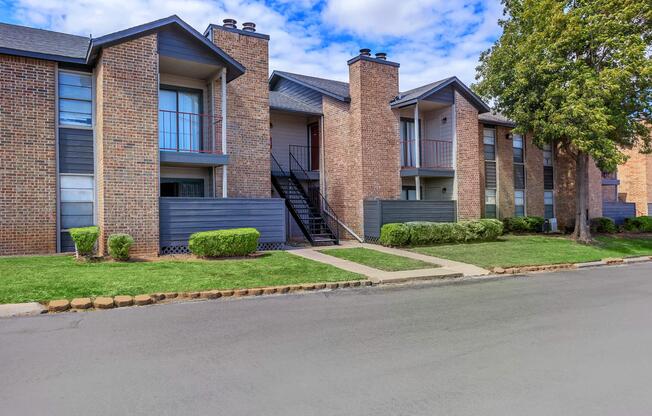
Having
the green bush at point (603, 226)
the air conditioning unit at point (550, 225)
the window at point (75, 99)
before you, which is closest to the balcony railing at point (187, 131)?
the window at point (75, 99)

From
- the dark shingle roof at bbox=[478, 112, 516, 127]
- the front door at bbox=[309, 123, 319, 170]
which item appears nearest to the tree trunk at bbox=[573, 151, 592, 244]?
the dark shingle roof at bbox=[478, 112, 516, 127]

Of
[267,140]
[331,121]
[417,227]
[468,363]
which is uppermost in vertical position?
[331,121]

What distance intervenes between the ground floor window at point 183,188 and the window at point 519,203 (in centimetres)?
1717

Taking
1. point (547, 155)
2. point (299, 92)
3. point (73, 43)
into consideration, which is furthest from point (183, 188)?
point (547, 155)

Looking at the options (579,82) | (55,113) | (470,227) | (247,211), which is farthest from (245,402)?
(579,82)

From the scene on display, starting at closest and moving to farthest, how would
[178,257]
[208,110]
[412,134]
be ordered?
[178,257]
[208,110]
[412,134]

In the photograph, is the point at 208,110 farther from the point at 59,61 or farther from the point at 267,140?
the point at 59,61

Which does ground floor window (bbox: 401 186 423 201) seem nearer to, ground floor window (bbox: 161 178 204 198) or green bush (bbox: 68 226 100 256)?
ground floor window (bbox: 161 178 204 198)

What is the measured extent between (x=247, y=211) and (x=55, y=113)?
6.41 metres

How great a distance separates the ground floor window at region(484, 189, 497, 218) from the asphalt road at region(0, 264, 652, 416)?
51.5 feet

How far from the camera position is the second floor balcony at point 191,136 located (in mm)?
14430

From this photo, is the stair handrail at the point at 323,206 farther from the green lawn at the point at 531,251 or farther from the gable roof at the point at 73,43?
the gable roof at the point at 73,43

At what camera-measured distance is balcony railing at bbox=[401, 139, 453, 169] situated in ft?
67.7

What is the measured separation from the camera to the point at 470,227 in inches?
722
